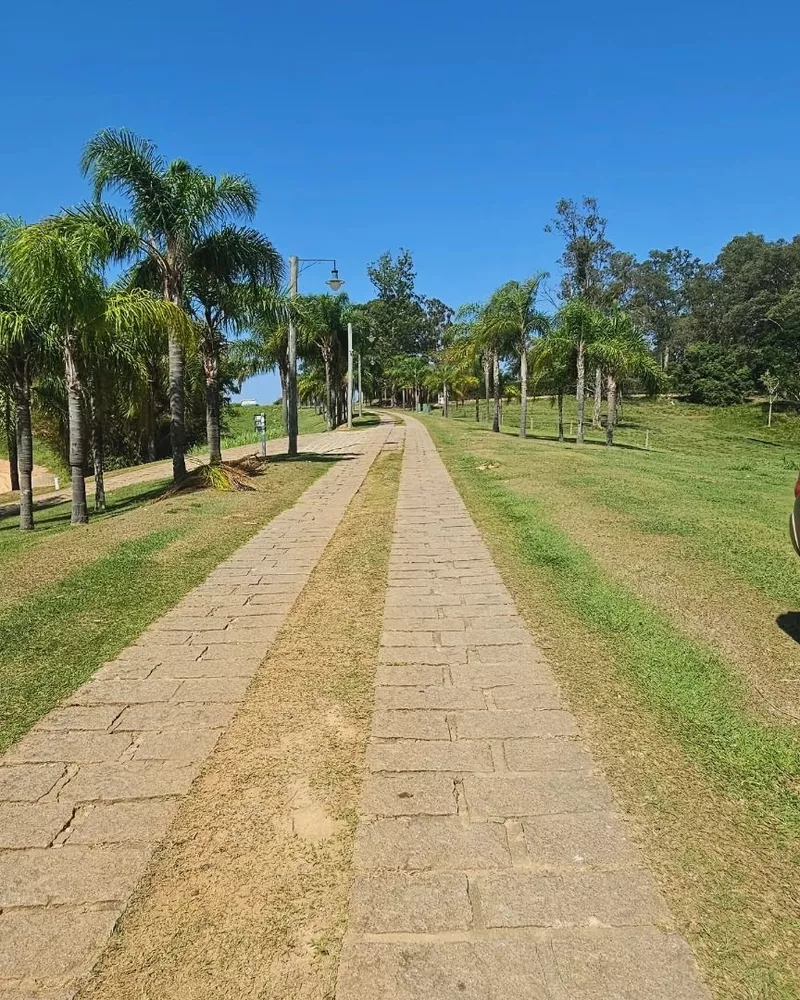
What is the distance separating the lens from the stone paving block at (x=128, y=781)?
2625mm

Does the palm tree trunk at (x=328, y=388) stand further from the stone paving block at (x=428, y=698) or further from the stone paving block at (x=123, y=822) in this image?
the stone paving block at (x=123, y=822)

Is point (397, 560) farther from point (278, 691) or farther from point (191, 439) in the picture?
point (191, 439)

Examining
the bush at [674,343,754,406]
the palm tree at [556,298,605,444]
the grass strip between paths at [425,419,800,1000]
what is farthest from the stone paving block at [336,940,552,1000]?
the bush at [674,343,754,406]

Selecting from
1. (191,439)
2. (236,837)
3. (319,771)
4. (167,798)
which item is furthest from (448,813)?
(191,439)

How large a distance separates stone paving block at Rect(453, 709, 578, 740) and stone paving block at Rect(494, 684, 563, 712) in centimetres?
5

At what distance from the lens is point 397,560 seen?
6.33 metres

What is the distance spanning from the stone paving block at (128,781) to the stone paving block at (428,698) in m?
1.02

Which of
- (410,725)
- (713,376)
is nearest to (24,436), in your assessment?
(410,725)

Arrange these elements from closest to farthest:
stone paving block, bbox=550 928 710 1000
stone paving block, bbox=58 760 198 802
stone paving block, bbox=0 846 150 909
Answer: stone paving block, bbox=550 928 710 1000
stone paving block, bbox=0 846 150 909
stone paving block, bbox=58 760 198 802

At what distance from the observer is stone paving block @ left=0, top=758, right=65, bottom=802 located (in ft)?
8.66

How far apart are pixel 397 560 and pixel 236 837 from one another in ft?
13.3

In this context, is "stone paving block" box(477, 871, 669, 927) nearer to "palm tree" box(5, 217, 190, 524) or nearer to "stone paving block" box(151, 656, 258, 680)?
"stone paving block" box(151, 656, 258, 680)

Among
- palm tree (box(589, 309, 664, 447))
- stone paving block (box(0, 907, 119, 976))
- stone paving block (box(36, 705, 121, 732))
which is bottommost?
stone paving block (box(0, 907, 119, 976))

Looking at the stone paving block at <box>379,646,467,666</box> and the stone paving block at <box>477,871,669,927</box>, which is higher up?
the stone paving block at <box>379,646,467,666</box>
